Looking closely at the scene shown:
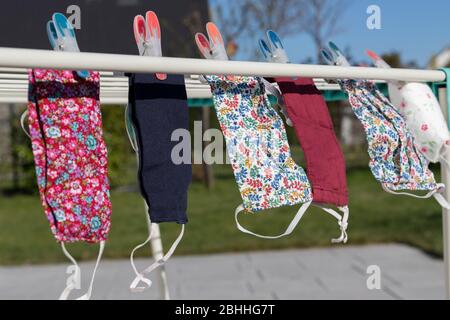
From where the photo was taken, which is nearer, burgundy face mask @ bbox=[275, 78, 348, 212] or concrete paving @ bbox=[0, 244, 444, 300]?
burgundy face mask @ bbox=[275, 78, 348, 212]

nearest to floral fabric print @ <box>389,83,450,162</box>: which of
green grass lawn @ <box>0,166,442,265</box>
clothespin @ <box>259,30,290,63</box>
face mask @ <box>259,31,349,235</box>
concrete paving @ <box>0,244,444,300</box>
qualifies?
face mask @ <box>259,31,349,235</box>

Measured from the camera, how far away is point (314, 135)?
6.72 ft

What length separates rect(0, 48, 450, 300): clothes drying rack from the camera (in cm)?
158

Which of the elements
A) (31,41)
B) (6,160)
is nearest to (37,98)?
(31,41)

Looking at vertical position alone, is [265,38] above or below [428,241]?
above

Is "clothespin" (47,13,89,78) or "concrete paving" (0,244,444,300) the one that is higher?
"clothespin" (47,13,89,78)

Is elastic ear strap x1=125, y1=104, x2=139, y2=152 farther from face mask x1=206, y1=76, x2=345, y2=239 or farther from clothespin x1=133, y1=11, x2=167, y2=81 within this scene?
→ face mask x1=206, y1=76, x2=345, y2=239

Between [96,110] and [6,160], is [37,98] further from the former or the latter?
[6,160]

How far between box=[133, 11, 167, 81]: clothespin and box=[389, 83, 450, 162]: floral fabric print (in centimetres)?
100

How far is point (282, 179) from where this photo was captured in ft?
6.47

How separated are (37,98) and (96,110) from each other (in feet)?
0.54

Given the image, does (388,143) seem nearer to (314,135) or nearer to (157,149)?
(314,135)
